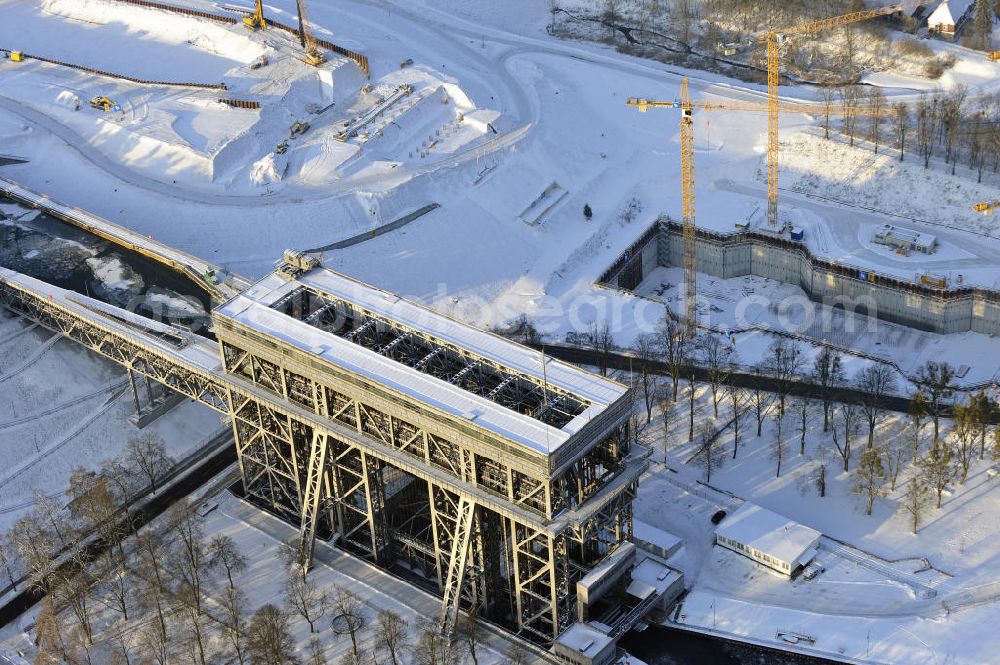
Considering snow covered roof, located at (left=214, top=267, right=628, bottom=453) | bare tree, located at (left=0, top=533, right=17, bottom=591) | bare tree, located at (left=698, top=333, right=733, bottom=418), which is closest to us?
snow covered roof, located at (left=214, top=267, right=628, bottom=453)

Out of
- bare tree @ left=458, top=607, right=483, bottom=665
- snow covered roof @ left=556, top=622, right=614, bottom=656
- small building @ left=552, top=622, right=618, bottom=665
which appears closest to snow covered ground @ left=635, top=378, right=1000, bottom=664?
small building @ left=552, top=622, right=618, bottom=665

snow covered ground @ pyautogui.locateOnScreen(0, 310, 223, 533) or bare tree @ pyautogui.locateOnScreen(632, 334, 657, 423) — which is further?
bare tree @ pyautogui.locateOnScreen(632, 334, 657, 423)

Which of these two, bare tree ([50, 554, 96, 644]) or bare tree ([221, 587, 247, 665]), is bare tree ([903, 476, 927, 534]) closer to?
bare tree ([221, 587, 247, 665])

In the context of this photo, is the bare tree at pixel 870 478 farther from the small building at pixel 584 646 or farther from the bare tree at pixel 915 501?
the small building at pixel 584 646

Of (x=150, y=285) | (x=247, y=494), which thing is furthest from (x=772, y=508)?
(x=150, y=285)

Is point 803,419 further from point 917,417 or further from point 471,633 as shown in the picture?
point 471,633
